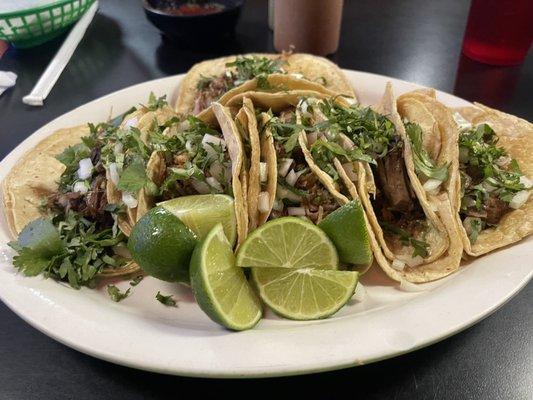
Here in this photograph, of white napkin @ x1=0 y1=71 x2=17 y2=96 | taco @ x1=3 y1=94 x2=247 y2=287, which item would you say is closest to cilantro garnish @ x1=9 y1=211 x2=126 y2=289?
taco @ x1=3 y1=94 x2=247 y2=287

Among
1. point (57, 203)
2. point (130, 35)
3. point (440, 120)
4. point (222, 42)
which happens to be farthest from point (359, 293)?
point (130, 35)

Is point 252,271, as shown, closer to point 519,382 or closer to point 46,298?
point 46,298

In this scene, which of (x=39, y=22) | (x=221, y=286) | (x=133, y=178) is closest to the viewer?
(x=221, y=286)

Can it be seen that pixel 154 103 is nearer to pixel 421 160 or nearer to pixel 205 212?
pixel 205 212

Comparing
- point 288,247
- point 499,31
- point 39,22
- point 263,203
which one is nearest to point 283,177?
point 263,203

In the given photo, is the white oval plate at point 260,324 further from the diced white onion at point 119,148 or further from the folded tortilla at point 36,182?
the diced white onion at point 119,148

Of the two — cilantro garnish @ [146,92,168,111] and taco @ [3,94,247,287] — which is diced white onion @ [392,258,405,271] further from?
cilantro garnish @ [146,92,168,111]
